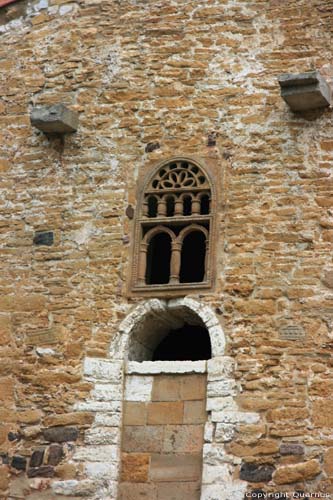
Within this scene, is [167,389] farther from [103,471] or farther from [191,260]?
[191,260]

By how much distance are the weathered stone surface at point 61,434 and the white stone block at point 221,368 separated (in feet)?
3.93

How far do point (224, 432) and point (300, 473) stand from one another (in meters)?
0.69

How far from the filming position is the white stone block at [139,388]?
11047 mm

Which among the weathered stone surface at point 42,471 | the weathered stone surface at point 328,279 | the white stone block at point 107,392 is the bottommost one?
the weathered stone surface at point 42,471

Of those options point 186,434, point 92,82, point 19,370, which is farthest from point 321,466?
point 92,82

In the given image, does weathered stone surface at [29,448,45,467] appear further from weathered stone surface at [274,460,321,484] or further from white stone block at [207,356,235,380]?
weathered stone surface at [274,460,321,484]

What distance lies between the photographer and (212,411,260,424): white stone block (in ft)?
34.9

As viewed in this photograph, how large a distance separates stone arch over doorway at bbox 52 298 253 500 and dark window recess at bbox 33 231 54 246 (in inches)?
41.5

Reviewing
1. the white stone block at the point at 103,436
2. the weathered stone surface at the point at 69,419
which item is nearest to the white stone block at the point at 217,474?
the white stone block at the point at 103,436

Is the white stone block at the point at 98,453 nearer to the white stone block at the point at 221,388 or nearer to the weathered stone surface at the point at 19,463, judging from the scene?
the weathered stone surface at the point at 19,463

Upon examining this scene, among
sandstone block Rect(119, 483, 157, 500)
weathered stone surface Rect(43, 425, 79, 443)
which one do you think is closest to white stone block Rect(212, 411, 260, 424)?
sandstone block Rect(119, 483, 157, 500)

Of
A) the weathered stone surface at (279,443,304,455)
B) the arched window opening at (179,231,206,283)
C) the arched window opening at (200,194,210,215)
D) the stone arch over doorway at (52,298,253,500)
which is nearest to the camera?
the weathered stone surface at (279,443,304,455)

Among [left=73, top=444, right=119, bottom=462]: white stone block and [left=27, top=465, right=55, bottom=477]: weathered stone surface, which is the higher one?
[left=73, top=444, right=119, bottom=462]: white stone block

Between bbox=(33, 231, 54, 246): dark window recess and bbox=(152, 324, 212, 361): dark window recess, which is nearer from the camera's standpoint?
bbox=(33, 231, 54, 246): dark window recess
